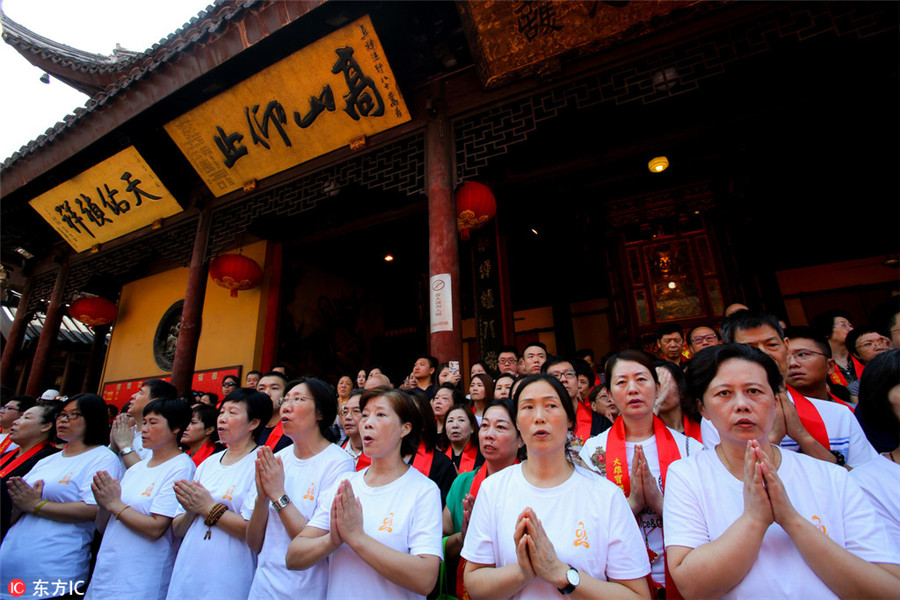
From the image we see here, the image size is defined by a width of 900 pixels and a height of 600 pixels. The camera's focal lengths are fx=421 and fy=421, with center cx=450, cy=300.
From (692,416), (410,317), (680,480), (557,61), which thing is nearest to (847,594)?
(680,480)

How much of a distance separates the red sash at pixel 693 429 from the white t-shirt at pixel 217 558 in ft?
7.71

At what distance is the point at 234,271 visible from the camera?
7707 mm

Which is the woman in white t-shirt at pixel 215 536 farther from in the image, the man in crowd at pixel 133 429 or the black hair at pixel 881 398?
the black hair at pixel 881 398

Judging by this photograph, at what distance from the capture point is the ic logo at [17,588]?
2514 mm

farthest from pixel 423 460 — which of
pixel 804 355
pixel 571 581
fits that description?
pixel 804 355

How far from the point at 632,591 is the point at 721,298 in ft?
20.7

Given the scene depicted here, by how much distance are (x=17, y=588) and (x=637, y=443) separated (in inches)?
145

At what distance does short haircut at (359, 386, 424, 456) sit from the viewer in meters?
2.11

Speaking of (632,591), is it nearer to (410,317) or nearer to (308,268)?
(308,268)

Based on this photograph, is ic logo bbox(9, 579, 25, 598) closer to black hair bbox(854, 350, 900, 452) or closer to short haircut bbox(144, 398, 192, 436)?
short haircut bbox(144, 398, 192, 436)

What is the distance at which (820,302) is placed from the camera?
873cm

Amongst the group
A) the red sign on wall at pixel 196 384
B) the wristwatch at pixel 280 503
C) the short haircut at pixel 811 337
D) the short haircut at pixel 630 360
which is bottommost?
the wristwatch at pixel 280 503

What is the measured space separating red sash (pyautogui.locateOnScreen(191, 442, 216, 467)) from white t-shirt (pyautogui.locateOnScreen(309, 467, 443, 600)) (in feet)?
6.45

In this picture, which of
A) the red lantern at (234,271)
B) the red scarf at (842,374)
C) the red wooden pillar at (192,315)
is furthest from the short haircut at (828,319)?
the red lantern at (234,271)
